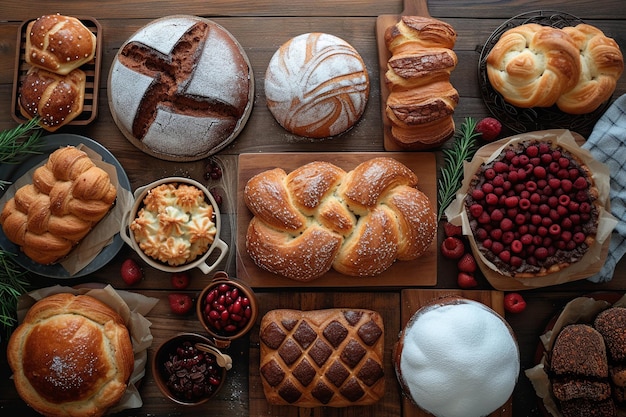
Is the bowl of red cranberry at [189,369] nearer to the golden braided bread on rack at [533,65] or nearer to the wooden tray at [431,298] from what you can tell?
the wooden tray at [431,298]

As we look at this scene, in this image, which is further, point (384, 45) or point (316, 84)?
point (384, 45)

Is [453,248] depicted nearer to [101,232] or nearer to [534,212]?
[534,212]

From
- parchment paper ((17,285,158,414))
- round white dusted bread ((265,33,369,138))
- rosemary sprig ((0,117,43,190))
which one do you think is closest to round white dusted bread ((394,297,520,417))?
round white dusted bread ((265,33,369,138))

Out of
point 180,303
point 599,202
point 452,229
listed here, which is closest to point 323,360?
point 180,303

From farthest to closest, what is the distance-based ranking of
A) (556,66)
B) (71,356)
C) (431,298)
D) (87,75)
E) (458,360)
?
(87,75)
(431,298)
(556,66)
(71,356)
(458,360)

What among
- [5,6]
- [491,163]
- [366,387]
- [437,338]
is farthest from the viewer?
[5,6]

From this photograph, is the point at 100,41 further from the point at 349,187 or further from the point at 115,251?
the point at 349,187

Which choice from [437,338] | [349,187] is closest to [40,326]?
[349,187]

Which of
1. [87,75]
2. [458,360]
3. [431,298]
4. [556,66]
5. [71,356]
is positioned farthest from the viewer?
[87,75]
